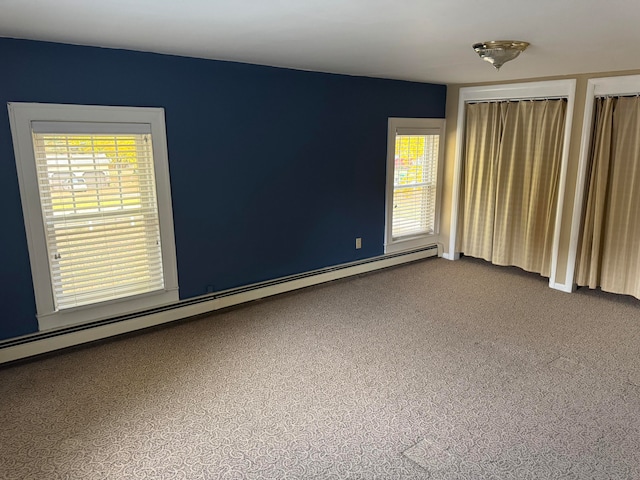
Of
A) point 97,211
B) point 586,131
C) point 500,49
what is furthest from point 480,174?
point 97,211

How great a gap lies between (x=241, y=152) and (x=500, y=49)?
2187 millimetres

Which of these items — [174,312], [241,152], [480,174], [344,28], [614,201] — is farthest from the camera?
[480,174]

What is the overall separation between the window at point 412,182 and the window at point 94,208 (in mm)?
2602

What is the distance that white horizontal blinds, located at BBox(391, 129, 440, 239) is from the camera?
5.38 m

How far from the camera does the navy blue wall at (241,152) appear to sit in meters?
3.12

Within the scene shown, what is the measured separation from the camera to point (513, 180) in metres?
5.03

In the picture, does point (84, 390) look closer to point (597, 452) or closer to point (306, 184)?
point (306, 184)

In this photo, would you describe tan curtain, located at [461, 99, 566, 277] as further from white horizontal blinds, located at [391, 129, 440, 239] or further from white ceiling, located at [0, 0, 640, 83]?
white ceiling, located at [0, 0, 640, 83]

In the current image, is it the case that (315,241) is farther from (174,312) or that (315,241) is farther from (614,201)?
(614,201)

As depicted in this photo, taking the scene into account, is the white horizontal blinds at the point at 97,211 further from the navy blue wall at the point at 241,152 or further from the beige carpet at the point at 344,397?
the beige carpet at the point at 344,397

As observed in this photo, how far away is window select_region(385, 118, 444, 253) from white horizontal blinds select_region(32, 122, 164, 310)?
2714 mm

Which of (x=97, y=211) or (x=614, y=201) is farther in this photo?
(x=614, y=201)

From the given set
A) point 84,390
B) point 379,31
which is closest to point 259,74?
point 379,31

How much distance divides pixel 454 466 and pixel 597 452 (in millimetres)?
756
